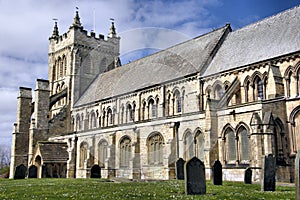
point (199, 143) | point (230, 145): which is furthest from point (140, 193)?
point (199, 143)

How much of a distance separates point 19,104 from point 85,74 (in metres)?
10.0

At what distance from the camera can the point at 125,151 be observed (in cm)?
3509

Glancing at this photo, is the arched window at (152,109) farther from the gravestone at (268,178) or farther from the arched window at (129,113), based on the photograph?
the gravestone at (268,178)

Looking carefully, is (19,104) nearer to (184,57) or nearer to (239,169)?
(184,57)

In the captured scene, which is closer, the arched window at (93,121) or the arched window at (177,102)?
the arched window at (177,102)

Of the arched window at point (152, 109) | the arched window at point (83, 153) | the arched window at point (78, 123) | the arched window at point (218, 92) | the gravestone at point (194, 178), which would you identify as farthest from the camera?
the arched window at point (78, 123)

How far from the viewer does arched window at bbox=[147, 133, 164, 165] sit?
3163 cm

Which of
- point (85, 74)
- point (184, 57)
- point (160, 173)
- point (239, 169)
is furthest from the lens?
point (85, 74)

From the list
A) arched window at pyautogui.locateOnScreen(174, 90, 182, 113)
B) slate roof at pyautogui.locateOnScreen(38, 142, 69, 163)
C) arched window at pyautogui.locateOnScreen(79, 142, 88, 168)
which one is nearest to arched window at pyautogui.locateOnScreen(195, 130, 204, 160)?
arched window at pyautogui.locateOnScreen(174, 90, 182, 113)

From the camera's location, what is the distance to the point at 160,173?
30.2 meters

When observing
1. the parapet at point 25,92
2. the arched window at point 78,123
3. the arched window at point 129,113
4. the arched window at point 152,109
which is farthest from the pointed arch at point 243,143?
the parapet at point 25,92

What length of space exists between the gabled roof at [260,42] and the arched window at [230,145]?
5.61m

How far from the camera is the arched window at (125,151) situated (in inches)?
1373

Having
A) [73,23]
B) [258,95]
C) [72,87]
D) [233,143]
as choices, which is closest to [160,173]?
[233,143]
